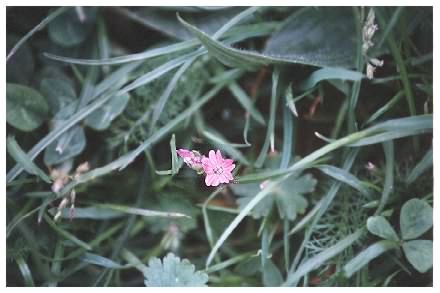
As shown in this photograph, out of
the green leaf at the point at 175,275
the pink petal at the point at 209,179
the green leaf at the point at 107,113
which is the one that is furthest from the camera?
the green leaf at the point at 107,113

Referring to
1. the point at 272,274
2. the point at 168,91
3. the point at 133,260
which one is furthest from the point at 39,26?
the point at 272,274

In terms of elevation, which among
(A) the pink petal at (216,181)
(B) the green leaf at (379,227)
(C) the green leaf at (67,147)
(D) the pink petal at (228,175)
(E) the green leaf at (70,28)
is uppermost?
(E) the green leaf at (70,28)

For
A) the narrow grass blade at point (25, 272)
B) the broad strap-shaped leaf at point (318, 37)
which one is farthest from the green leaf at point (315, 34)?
the narrow grass blade at point (25, 272)

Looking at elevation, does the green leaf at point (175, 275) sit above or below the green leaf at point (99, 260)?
below

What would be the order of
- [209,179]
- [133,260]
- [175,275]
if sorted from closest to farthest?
[209,179] → [175,275] → [133,260]

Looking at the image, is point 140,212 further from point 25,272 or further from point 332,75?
point 332,75

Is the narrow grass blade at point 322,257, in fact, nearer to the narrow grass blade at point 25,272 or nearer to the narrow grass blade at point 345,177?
the narrow grass blade at point 345,177
